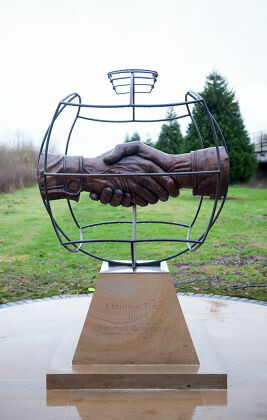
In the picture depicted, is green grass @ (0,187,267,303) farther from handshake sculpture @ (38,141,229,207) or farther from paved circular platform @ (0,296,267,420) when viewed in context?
handshake sculpture @ (38,141,229,207)

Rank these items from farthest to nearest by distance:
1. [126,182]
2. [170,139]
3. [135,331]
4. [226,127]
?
[170,139], [226,127], [126,182], [135,331]

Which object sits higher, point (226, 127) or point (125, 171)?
point (226, 127)

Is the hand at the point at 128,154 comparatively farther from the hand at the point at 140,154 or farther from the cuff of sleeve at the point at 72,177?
the cuff of sleeve at the point at 72,177

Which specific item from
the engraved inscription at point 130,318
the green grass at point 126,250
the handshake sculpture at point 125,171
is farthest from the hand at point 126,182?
the green grass at point 126,250

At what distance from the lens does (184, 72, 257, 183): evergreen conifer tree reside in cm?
1688

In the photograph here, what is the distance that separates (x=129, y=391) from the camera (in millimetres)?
2947

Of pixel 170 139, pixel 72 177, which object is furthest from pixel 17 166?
pixel 72 177

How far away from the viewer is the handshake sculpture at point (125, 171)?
128 inches

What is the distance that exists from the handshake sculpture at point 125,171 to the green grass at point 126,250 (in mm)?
2641

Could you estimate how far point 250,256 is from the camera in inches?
340

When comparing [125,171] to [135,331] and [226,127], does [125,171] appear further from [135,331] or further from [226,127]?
[226,127]

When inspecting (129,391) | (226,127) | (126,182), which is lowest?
(129,391)

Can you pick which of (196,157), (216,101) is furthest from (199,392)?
(216,101)

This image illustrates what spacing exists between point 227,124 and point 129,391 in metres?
15.3
